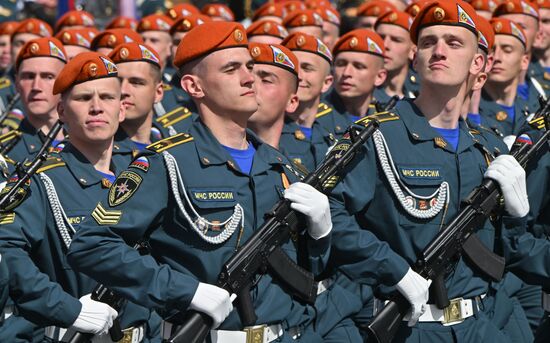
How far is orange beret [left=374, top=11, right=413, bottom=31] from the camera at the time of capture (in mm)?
13680

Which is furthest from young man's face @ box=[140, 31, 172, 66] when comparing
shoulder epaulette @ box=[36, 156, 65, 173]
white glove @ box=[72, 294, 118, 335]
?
white glove @ box=[72, 294, 118, 335]

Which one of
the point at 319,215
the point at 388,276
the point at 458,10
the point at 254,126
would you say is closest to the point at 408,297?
the point at 388,276

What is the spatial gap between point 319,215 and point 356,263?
1.77 ft

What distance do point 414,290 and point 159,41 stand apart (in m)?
7.31

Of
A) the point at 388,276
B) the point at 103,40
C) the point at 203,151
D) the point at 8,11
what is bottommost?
the point at 8,11

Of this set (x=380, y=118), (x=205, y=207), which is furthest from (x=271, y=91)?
(x=205, y=207)

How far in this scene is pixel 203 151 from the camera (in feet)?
23.4

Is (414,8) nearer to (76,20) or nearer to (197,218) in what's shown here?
(76,20)

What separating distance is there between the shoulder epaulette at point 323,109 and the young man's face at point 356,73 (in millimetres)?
258

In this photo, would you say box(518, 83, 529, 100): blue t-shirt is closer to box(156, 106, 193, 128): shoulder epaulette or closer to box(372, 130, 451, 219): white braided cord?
box(156, 106, 193, 128): shoulder epaulette

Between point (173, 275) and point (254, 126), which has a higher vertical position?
point (173, 275)

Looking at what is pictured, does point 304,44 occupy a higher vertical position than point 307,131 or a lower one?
higher

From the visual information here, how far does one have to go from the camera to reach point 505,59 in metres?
12.1

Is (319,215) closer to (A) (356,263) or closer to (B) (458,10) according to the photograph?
(A) (356,263)
